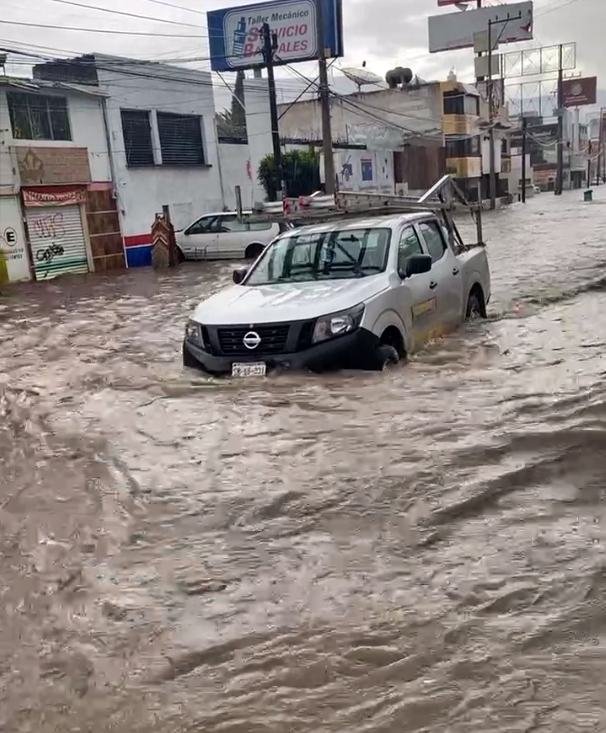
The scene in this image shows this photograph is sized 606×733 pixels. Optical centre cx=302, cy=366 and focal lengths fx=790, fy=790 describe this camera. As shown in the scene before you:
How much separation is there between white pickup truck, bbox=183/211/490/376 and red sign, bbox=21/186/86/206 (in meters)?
14.6

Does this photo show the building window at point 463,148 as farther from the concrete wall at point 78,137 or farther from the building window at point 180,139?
the concrete wall at point 78,137

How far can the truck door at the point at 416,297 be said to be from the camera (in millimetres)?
7047

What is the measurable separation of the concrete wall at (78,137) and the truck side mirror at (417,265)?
15.7m

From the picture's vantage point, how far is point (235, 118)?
37.5 m

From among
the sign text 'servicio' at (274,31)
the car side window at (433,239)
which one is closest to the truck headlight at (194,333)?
the car side window at (433,239)

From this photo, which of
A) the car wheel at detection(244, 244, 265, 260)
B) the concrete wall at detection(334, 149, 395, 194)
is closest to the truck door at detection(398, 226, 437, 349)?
the car wheel at detection(244, 244, 265, 260)

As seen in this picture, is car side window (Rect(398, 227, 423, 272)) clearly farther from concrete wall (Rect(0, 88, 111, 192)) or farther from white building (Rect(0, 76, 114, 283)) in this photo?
concrete wall (Rect(0, 88, 111, 192))

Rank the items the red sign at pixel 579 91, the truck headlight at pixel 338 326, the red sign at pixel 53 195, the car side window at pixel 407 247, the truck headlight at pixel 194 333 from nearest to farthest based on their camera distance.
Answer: the truck headlight at pixel 338 326 < the truck headlight at pixel 194 333 < the car side window at pixel 407 247 < the red sign at pixel 53 195 < the red sign at pixel 579 91

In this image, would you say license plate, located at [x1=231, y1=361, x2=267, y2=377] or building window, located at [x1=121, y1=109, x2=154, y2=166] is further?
building window, located at [x1=121, y1=109, x2=154, y2=166]

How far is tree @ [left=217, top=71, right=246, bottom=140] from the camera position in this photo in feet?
103

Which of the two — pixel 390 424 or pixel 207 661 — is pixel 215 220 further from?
pixel 207 661

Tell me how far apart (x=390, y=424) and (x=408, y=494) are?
1174mm

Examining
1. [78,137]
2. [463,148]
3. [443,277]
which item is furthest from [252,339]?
[463,148]

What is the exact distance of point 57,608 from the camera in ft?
11.4
